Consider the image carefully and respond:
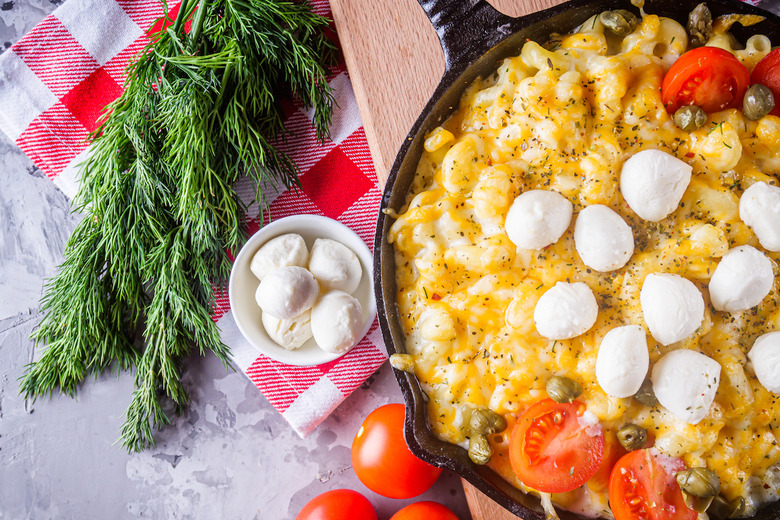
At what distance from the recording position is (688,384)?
1.45m

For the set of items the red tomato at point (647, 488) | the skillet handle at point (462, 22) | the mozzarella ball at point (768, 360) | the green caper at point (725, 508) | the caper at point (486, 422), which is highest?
the skillet handle at point (462, 22)

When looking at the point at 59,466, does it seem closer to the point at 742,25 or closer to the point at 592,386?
the point at 592,386

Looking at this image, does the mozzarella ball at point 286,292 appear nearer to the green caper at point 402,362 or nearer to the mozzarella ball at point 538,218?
the green caper at point 402,362

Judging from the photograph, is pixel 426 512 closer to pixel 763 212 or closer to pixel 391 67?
pixel 763 212

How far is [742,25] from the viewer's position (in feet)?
5.52

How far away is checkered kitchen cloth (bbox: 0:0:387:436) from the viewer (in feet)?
7.27

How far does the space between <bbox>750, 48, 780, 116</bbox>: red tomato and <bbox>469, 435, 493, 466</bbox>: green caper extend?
118 cm

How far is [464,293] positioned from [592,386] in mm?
407

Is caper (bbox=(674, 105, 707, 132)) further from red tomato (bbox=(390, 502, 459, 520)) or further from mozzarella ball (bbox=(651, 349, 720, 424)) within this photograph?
red tomato (bbox=(390, 502, 459, 520))

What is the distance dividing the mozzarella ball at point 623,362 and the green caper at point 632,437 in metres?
0.09

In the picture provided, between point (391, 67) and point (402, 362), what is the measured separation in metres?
1.05

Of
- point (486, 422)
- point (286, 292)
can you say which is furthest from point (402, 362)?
point (286, 292)

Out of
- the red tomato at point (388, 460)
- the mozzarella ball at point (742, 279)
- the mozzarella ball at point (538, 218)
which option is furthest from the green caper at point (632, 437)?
the red tomato at point (388, 460)

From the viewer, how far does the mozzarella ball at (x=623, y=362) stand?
144cm
